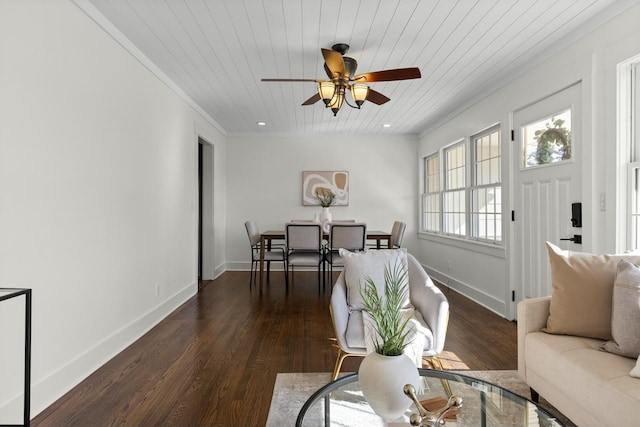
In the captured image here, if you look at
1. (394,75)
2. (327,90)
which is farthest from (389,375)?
(327,90)

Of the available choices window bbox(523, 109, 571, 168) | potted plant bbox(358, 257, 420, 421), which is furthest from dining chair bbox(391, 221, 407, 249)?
potted plant bbox(358, 257, 420, 421)

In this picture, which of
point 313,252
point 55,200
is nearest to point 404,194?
point 313,252

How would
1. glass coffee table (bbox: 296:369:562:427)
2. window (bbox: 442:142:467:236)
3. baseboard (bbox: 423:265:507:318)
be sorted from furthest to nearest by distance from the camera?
window (bbox: 442:142:467:236) < baseboard (bbox: 423:265:507:318) < glass coffee table (bbox: 296:369:562:427)

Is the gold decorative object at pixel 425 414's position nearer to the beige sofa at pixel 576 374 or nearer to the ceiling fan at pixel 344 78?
the beige sofa at pixel 576 374

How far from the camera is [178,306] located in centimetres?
416

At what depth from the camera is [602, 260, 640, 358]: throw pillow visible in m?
1.61

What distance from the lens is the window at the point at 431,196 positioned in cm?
602

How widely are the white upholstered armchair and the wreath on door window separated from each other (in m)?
1.70

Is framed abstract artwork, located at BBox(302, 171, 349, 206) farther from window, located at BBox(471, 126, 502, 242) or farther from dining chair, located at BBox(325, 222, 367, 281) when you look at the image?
window, located at BBox(471, 126, 502, 242)

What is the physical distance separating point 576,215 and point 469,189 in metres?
1.98

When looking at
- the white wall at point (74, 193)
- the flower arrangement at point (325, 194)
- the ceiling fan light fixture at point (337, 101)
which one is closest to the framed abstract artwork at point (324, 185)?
the flower arrangement at point (325, 194)

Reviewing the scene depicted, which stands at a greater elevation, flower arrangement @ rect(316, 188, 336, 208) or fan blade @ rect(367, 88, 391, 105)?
fan blade @ rect(367, 88, 391, 105)

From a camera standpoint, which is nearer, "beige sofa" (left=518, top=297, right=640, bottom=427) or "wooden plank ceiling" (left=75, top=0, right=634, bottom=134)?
"beige sofa" (left=518, top=297, right=640, bottom=427)

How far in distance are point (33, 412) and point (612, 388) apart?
8.75 ft
